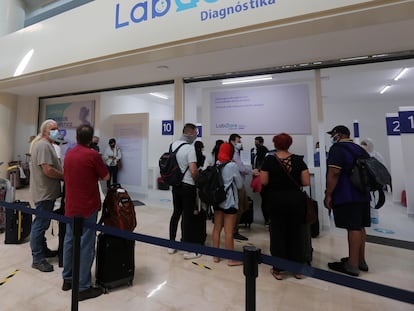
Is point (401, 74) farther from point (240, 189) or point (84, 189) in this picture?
point (84, 189)

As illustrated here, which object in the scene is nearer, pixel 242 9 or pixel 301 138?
pixel 242 9

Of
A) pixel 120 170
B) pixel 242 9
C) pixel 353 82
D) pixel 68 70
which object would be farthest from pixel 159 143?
pixel 353 82

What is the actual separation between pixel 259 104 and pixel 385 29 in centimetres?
194

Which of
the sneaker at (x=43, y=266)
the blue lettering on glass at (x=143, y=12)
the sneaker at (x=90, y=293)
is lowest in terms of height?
the sneaker at (x=90, y=293)

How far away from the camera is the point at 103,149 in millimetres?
6078

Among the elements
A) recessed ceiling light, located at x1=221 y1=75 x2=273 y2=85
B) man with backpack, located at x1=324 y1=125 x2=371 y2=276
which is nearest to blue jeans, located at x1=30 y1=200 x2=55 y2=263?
man with backpack, located at x1=324 y1=125 x2=371 y2=276

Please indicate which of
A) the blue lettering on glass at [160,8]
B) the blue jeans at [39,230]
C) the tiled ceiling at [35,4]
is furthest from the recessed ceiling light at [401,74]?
the tiled ceiling at [35,4]

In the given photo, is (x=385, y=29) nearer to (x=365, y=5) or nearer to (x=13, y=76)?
(x=365, y=5)

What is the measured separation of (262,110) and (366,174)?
2.18m

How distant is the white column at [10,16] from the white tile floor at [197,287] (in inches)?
250

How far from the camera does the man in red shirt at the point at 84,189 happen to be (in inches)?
75.9

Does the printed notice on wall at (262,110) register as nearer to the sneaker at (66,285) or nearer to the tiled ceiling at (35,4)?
the sneaker at (66,285)

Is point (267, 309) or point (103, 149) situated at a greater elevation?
point (103, 149)

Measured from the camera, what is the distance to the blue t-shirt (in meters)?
2.43
